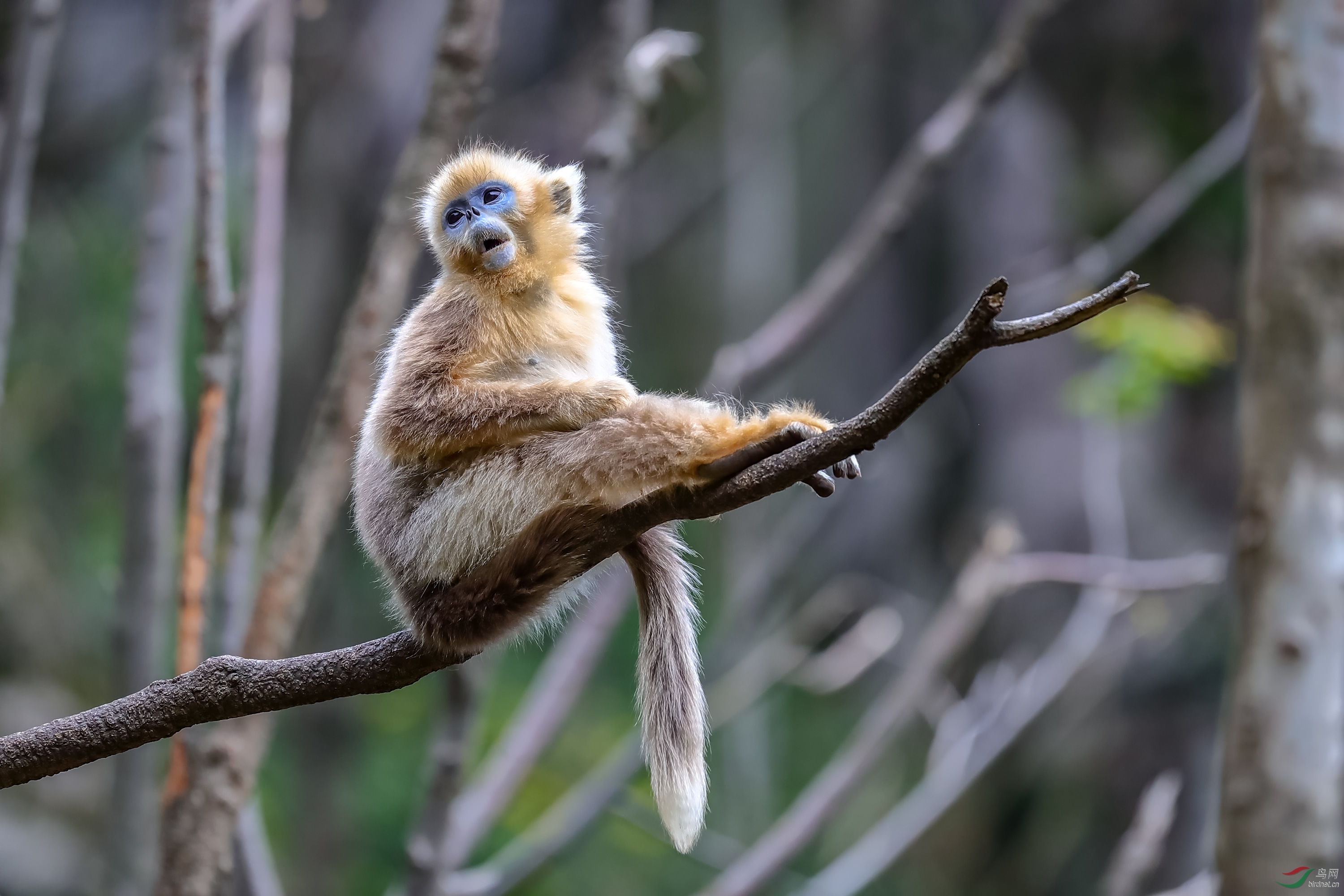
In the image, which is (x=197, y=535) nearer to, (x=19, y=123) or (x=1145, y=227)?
(x=19, y=123)

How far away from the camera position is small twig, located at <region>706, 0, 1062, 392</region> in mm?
4680

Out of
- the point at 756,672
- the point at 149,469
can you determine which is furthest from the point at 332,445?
the point at 756,672

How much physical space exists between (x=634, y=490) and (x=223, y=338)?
6.21 feet

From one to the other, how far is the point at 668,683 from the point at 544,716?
193 cm

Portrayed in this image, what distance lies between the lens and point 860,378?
10414mm

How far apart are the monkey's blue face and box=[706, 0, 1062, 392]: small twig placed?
1713mm

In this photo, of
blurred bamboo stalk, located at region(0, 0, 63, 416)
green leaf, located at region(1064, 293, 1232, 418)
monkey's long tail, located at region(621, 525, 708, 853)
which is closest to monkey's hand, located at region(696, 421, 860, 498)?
monkey's long tail, located at region(621, 525, 708, 853)

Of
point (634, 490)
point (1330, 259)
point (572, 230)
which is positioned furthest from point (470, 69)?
point (1330, 259)

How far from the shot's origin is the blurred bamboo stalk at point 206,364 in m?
3.47

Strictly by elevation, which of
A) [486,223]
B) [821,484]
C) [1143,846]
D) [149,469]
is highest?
[486,223]

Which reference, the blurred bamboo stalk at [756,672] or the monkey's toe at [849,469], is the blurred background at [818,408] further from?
the monkey's toe at [849,469]

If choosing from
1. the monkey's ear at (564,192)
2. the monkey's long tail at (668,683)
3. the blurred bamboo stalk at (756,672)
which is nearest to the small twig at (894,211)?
the blurred bamboo stalk at (756,672)

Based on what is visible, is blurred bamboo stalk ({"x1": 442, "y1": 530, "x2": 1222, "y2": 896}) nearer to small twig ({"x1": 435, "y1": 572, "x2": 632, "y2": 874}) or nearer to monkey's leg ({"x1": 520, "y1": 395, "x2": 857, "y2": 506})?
small twig ({"x1": 435, "y1": 572, "x2": 632, "y2": 874})

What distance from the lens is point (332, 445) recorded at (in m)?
3.67
